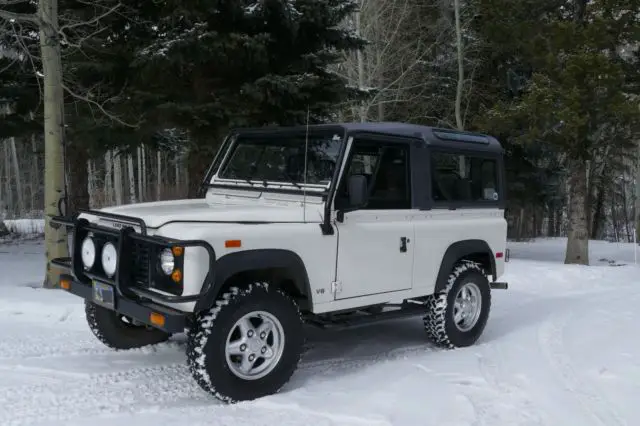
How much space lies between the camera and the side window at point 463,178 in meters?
5.88

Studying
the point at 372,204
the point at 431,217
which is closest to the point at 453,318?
the point at 431,217

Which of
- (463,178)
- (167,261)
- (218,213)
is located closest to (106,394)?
(167,261)

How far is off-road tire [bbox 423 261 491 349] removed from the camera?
19.3 feet

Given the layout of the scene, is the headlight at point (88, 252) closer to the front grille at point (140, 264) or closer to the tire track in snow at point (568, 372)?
the front grille at point (140, 264)

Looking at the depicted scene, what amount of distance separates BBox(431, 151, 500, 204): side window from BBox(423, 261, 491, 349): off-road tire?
75cm

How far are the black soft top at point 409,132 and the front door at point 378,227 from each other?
4.3 inches

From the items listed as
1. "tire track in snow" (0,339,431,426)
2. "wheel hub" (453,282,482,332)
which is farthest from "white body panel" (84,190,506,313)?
"tire track in snow" (0,339,431,426)

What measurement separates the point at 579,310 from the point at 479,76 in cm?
1262

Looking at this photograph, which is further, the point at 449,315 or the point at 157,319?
the point at 449,315

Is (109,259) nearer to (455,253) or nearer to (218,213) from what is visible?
(218,213)

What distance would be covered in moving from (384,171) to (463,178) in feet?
3.93

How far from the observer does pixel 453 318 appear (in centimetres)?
598

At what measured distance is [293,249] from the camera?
180 inches

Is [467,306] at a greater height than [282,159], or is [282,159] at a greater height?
[282,159]
